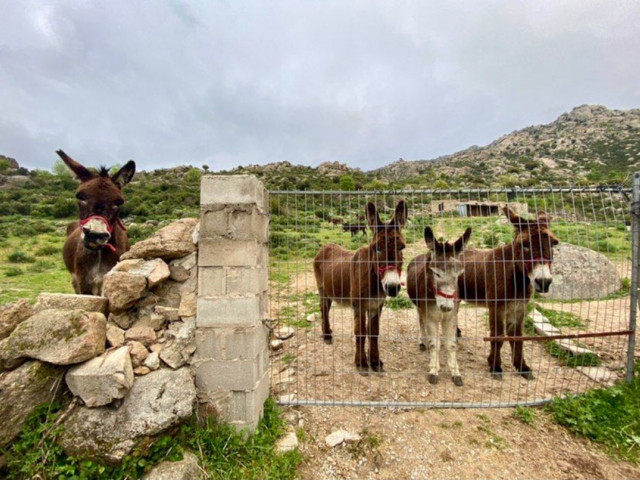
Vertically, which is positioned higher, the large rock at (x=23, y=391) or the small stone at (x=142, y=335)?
the small stone at (x=142, y=335)

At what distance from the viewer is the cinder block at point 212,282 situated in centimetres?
330

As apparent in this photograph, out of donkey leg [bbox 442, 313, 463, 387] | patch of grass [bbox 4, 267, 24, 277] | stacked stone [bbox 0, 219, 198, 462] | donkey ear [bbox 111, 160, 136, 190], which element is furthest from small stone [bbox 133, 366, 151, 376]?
patch of grass [bbox 4, 267, 24, 277]

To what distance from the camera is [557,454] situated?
3.26 meters

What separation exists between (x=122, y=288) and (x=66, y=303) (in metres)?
0.53

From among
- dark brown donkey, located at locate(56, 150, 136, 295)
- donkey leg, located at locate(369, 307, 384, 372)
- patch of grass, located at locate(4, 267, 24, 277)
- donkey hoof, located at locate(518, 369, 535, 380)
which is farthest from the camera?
patch of grass, located at locate(4, 267, 24, 277)

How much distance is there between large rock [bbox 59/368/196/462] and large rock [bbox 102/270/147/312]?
0.81 metres

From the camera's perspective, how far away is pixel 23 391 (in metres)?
2.59

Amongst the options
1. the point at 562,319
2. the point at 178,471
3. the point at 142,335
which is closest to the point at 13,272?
the point at 142,335

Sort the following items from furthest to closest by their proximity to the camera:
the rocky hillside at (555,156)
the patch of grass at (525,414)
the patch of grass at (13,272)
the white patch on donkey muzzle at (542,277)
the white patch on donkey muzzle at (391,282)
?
the rocky hillside at (555,156) → the patch of grass at (13,272) → the white patch on donkey muzzle at (391,282) → the white patch on donkey muzzle at (542,277) → the patch of grass at (525,414)

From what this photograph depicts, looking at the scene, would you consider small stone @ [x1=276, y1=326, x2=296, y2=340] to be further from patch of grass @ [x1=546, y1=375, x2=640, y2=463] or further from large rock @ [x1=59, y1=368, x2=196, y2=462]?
patch of grass @ [x1=546, y1=375, x2=640, y2=463]

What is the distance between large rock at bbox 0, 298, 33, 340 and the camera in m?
2.95

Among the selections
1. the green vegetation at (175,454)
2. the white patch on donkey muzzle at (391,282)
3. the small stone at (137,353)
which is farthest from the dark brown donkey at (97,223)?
the white patch on donkey muzzle at (391,282)

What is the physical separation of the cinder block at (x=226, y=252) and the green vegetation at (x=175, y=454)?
1651 mm

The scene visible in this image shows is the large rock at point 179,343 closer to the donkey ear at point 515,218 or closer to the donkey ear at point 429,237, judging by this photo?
the donkey ear at point 429,237
